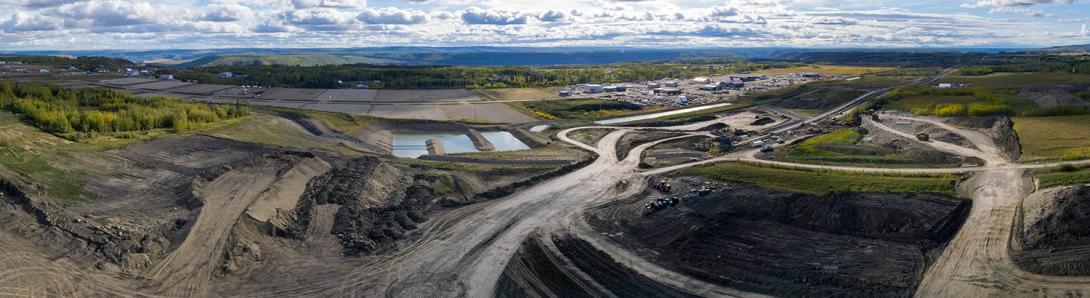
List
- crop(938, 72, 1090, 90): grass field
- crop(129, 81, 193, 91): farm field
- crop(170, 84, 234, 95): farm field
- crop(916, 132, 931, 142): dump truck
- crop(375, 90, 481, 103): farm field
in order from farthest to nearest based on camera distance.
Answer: crop(129, 81, 193, 91): farm field < crop(170, 84, 234, 95): farm field < crop(375, 90, 481, 103): farm field < crop(938, 72, 1090, 90): grass field < crop(916, 132, 931, 142): dump truck

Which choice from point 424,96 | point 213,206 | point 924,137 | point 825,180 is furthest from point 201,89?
point 924,137

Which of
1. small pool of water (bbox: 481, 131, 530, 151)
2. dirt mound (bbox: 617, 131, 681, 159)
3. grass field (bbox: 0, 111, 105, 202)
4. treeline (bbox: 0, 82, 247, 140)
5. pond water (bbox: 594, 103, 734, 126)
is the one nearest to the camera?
grass field (bbox: 0, 111, 105, 202)

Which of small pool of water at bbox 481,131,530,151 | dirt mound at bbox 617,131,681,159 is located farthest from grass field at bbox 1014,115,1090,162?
small pool of water at bbox 481,131,530,151

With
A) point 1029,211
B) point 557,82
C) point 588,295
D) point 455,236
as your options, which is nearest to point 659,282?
point 588,295

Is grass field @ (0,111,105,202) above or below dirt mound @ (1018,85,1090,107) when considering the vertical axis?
below

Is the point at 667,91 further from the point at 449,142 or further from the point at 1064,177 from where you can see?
the point at 1064,177

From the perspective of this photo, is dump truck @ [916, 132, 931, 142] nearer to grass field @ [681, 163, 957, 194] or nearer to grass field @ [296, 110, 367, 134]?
grass field @ [681, 163, 957, 194]
